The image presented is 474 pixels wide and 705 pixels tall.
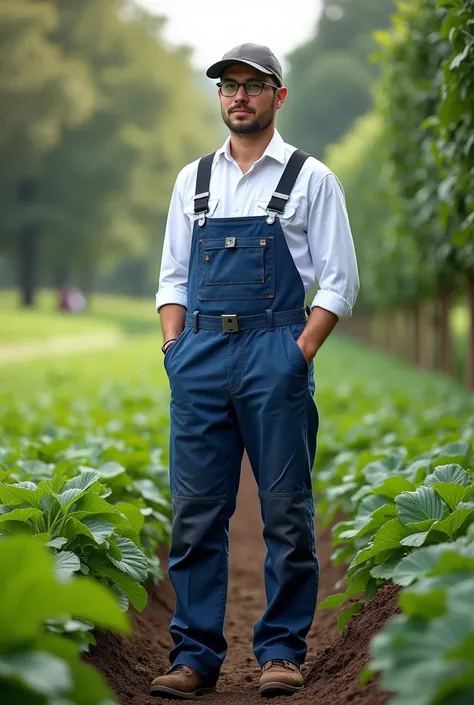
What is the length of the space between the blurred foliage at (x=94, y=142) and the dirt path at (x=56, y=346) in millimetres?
6220

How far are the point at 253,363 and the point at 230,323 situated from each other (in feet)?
0.57

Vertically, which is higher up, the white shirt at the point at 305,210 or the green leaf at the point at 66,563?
the white shirt at the point at 305,210

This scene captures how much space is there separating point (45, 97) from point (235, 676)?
1189 inches

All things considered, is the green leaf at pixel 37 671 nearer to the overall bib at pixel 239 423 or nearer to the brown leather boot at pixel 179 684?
the brown leather boot at pixel 179 684

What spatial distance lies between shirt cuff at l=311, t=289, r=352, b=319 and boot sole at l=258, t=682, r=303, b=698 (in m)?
1.38

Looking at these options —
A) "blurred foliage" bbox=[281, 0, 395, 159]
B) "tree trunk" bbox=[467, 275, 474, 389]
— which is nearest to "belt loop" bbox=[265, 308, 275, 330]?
"tree trunk" bbox=[467, 275, 474, 389]

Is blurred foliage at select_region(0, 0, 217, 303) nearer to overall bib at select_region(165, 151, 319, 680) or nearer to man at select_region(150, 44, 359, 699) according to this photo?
man at select_region(150, 44, 359, 699)

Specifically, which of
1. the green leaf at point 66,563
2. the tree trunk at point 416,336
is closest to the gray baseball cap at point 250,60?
the green leaf at point 66,563

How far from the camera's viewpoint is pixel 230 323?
422 centimetres

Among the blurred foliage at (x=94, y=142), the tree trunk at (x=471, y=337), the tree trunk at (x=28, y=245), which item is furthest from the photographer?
the tree trunk at (x=28, y=245)

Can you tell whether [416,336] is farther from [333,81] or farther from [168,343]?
[333,81]

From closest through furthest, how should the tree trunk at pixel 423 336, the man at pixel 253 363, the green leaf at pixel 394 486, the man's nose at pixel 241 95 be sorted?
the man at pixel 253 363 < the man's nose at pixel 241 95 < the green leaf at pixel 394 486 < the tree trunk at pixel 423 336

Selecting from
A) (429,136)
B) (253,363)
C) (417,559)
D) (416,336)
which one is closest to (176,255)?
(253,363)

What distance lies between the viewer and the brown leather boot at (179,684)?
4.13 metres
